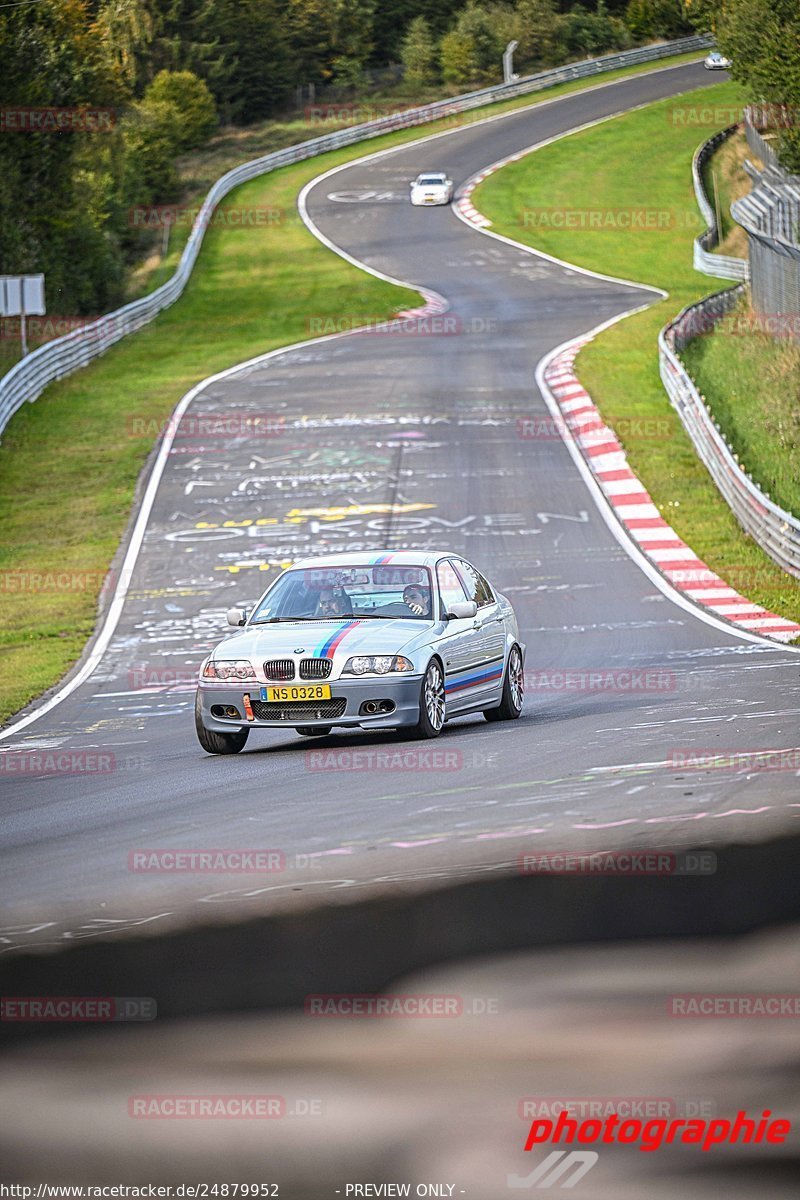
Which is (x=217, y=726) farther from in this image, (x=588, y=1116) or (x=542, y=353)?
(x=542, y=353)

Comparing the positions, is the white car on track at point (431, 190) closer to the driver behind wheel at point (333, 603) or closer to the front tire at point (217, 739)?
the driver behind wheel at point (333, 603)

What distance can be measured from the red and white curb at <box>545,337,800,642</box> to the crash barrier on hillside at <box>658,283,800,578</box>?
99cm

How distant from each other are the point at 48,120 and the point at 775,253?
75.4 ft

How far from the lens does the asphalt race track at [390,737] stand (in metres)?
7.49

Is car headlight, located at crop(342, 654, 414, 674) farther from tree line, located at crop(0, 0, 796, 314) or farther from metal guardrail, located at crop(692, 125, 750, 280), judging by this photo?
metal guardrail, located at crop(692, 125, 750, 280)

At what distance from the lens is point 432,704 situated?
12141 mm

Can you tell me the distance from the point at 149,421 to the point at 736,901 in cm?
3084

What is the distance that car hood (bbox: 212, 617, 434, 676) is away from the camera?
11.9 m

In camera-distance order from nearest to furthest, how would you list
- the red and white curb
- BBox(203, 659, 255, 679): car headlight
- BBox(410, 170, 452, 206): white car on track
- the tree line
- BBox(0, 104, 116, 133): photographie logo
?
BBox(203, 659, 255, 679): car headlight, the red and white curb, BBox(0, 104, 116, 133): photographie logo, the tree line, BBox(410, 170, 452, 206): white car on track

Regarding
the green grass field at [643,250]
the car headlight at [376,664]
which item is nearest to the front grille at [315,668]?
the car headlight at [376,664]

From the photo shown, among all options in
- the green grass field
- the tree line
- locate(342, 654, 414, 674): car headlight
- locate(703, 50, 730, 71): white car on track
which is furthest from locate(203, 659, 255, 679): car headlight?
locate(703, 50, 730, 71): white car on track

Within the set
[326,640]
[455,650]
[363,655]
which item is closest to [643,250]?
[455,650]

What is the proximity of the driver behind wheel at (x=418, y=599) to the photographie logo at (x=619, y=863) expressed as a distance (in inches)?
227

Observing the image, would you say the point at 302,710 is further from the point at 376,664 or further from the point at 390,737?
the point at 390,737
